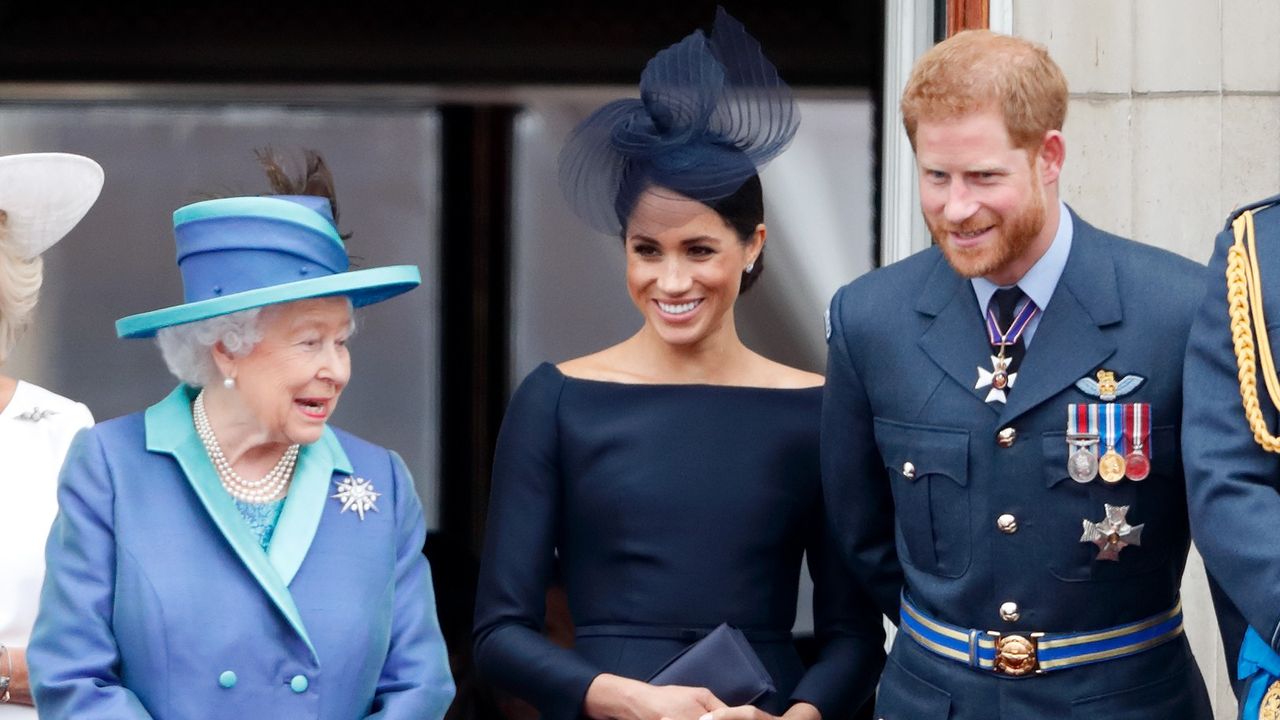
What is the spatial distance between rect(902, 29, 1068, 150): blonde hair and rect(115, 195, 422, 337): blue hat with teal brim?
845 millimetres

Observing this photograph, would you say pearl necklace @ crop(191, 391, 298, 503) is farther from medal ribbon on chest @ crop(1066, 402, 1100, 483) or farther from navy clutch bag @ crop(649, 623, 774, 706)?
medal ribbon on chest @ crop(1066, 402, 1100, 483)

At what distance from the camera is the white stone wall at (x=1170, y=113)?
13.2 ft

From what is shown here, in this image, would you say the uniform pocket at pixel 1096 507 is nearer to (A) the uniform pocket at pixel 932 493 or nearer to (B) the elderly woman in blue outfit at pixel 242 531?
(A) the uniform pocket at pixel 932 493

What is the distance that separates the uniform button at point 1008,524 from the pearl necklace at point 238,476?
108 cm

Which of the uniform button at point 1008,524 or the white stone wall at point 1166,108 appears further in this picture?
the white stone wall at point 1166,108

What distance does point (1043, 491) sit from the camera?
3039 millimetres

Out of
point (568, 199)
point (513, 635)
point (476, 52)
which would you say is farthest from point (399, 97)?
point (513, 635)

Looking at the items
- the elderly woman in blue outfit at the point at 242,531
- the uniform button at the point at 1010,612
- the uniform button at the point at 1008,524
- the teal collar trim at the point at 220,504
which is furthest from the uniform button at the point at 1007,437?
the teal collar trim at the point at 220,504

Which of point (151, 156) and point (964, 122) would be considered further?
point (151, 156)

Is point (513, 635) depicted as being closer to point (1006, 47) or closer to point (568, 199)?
point (568, 199)

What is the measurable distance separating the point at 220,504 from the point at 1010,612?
1.19 m

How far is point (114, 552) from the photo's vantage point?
294cm

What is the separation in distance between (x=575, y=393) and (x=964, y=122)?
935 millimetres

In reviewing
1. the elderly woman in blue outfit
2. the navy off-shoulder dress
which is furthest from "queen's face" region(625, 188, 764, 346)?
the elderly woman in blue outfit
